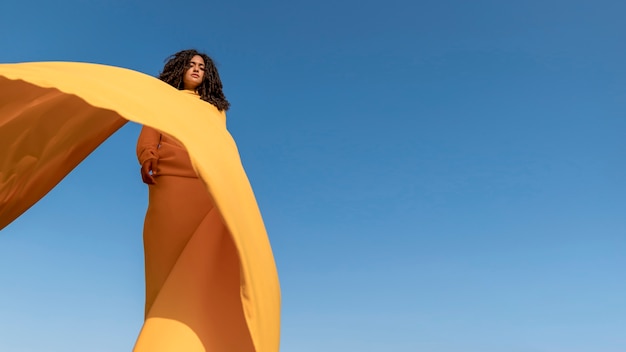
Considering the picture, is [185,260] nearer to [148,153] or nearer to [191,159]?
[148,153]

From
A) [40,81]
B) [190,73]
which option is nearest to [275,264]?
[40,81]

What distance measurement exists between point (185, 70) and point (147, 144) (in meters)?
0.69

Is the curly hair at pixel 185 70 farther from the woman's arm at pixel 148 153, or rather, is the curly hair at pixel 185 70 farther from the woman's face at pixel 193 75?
the woman's arm at pixel 148 153

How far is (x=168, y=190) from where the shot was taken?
3.41m

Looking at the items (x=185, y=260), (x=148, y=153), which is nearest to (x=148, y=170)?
(x=148, y=153)

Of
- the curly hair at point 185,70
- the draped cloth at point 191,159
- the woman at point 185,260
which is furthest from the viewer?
the curly hair at point 185,70

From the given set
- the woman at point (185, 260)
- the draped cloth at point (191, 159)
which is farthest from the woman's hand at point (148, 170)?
the draped cloth at point (191, 159)

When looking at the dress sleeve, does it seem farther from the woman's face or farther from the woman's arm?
the woman's face

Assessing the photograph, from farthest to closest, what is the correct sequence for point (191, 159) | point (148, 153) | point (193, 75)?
point (193, 75) < point (148, 153) < point (191, 159)

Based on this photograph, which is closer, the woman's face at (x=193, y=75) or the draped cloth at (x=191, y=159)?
the draped cloth at (x=191, y=159)

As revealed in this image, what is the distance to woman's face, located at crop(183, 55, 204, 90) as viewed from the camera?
3.90 meters

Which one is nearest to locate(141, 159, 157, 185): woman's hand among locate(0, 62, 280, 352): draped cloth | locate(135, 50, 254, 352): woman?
locate(135, 50, 254, 352): woman

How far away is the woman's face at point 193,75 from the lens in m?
3.90

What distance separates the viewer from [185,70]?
394cm
